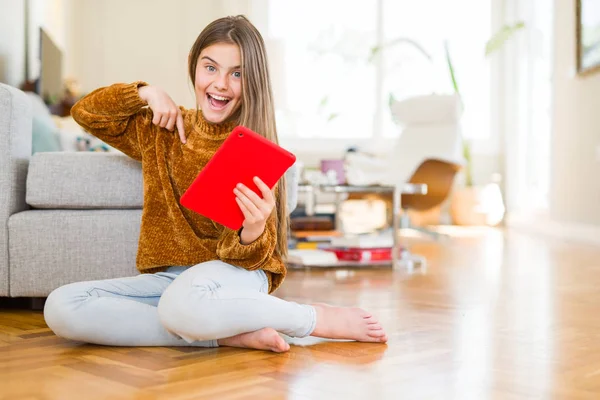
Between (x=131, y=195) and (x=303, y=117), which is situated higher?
(x=303, y=117)

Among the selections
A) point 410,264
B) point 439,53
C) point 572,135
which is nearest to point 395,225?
point 410,264

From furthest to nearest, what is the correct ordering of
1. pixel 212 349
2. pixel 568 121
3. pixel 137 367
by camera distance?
pixel 568 121 → pixel 212 349 → pixel 137 367

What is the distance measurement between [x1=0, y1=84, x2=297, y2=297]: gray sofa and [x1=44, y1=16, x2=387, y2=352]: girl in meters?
0.28

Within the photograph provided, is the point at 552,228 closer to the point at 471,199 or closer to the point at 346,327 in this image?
the point at 471,199

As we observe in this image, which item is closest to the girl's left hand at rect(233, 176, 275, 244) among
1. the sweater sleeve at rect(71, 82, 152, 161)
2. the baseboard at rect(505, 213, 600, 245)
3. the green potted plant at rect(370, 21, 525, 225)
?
the sweater sleeve at rect(71, 82, 152, 161)

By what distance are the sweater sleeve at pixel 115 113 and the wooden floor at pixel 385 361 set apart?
0.47 metres

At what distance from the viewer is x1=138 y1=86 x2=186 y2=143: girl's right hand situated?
1629 millimetres

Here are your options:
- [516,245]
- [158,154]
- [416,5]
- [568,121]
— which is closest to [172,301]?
[158,154]

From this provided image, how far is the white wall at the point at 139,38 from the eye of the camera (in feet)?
21.2

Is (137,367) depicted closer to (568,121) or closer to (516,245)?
(516,245)

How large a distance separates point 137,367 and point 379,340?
0.51m

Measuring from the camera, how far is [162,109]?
1.63 meters

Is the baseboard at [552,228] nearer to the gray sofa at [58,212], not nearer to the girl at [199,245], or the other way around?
the gray sofa at [58,212]

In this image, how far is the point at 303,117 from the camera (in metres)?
6.69
